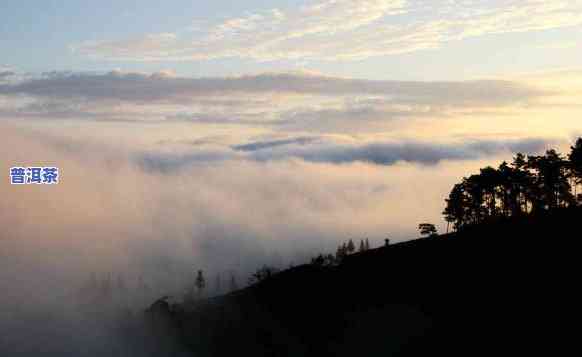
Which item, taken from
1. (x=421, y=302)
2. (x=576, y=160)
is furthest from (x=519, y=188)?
(x=421, y=302)

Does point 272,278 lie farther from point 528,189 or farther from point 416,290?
point 528,189

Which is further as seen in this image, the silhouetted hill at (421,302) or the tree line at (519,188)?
the tree line at (519,188)

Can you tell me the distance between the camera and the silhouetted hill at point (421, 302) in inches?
3497

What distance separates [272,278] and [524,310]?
65085mm

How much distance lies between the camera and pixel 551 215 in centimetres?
11806

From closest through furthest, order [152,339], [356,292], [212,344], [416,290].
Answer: [416,290], [356,292], [212,344], [152,339]

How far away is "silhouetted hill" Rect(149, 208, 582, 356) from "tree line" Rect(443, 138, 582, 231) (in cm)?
2732

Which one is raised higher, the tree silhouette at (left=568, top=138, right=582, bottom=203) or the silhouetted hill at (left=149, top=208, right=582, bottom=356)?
the tree silhouette at (left=568, top=138, right=582, bottom=203)

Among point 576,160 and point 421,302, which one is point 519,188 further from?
point 421,302

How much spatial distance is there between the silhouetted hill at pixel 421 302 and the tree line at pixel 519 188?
27.3 metres

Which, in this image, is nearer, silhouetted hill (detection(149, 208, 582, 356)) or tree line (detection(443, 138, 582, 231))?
silhouetted hill (detection(149, 208, 582, 356))

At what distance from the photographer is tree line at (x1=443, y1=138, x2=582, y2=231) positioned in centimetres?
14475

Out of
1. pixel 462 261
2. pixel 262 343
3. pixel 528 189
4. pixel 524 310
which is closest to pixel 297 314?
pixel 262 343

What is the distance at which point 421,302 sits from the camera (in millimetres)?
107875
